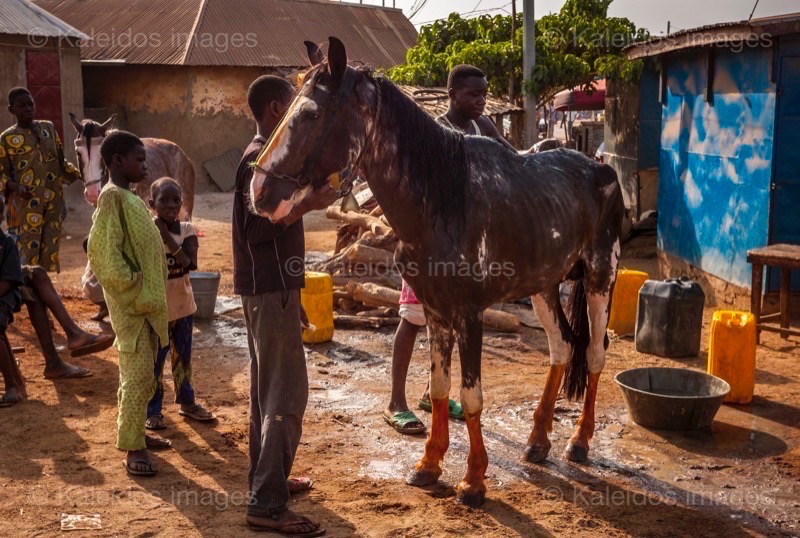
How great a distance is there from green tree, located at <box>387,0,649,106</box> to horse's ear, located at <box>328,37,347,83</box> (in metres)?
11.2

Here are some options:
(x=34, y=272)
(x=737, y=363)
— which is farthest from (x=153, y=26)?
(x=737, y=363)

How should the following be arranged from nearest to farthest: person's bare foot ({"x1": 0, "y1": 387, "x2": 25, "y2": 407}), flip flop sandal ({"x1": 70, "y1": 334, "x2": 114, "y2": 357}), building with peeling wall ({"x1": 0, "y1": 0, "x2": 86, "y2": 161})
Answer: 1. person's bare foot ({"x1": 0, "y1": 387, "x2": 25, "y2": 407})
2. flip flop sandal ({"x1": 70, "y1": 334, "x2": 114, "y2": 357})
3. building with peeling wall ({"x1": 0, "y1": 0, "x2": 86, "y2": 161})

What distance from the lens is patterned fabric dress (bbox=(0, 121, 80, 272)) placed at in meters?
8.33

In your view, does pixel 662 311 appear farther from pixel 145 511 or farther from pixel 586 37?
pixel 586 37

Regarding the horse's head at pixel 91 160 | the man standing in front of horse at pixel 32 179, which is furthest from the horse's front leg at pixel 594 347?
the man standing in front of horse at pixel 32 179

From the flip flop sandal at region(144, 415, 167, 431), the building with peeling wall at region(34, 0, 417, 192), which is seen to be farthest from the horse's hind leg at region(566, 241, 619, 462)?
the building with peeling wall at region(34, 0, 417, 192)

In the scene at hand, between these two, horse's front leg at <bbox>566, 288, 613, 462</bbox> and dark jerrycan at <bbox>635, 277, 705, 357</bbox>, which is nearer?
horse's front leg at <bbox>566, 288, 613, 462</bbox>

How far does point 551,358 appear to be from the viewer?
18.1 feet

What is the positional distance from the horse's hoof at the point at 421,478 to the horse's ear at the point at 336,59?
2.22 meters

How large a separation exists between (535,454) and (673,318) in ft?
9.62

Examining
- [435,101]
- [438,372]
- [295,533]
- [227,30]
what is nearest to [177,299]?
[438,372]

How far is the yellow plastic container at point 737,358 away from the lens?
625 centimetres

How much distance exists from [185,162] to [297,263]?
286 inches

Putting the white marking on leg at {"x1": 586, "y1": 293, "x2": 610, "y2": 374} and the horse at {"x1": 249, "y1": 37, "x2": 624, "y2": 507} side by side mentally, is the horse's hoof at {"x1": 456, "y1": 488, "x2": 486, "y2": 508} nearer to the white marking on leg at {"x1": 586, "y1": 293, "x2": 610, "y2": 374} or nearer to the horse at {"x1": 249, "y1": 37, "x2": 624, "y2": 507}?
the horse at {"x1": 249, "y1": 37, "x2": 624, "y2": 507}
